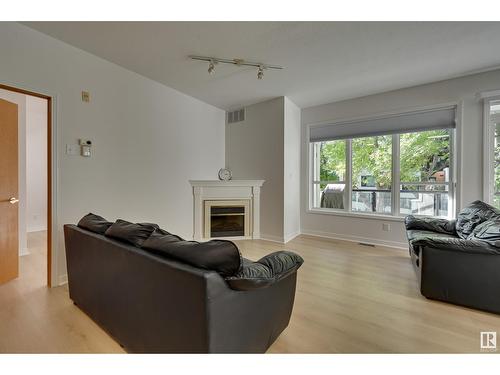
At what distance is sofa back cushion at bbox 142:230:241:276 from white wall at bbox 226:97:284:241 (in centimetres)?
310

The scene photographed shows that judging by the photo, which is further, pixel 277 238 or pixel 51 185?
pixel 277 238

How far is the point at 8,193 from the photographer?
2549mm

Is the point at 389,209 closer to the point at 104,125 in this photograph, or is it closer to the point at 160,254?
the point at 160,254

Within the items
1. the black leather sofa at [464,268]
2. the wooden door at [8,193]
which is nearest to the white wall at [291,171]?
the black leather sofa at [464,268]

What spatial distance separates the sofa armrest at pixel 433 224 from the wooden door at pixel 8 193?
482 centimetres

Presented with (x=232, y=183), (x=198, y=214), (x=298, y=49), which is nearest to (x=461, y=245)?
(x=298, y=49)

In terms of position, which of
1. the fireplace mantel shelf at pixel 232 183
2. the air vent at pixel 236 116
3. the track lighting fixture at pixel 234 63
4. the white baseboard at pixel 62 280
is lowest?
the white baseboard at pixel 62 280

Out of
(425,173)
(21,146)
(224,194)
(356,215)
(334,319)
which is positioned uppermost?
(21,146)

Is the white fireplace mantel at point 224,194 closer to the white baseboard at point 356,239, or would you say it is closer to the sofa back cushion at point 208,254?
the white baseboard at point 356,239

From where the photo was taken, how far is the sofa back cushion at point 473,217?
2.58 m

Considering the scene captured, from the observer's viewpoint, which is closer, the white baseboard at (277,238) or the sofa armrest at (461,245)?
the sofa armrest at (461,245)

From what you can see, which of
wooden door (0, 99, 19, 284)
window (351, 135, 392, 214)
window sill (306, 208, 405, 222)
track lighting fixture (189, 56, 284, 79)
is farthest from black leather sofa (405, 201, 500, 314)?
wooden door (0, 99, 19, 284)

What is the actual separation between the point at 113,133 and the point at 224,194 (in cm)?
208

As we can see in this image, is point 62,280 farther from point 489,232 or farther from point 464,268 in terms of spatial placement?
point 489,232
